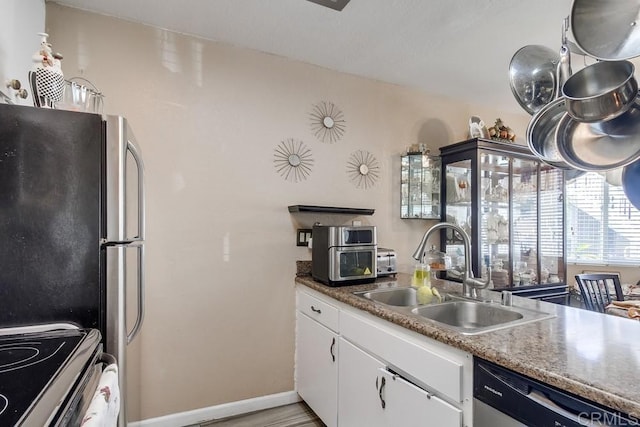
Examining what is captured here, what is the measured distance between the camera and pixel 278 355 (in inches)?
92.9

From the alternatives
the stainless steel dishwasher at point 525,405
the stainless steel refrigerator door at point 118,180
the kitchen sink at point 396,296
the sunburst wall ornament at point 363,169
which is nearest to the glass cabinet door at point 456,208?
the sunburst wall ornament at point 363,169

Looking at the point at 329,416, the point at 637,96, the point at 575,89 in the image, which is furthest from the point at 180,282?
the point at 637,96

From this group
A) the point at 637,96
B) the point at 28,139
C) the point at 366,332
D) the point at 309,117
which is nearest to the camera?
the point at 28,139

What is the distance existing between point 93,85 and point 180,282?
50.0 inches

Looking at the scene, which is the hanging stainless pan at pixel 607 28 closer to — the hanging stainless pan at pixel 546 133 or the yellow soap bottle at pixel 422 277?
the hanging stainless pan at pixel 546 133

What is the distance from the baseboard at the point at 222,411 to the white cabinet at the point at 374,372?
0.15 metres

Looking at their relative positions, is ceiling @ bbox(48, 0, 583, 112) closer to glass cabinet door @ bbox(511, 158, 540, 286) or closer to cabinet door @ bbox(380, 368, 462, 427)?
glass cabinet door @ bbox(511, 158, 540, 286)

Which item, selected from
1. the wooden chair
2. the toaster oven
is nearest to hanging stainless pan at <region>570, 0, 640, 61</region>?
the toaster oven

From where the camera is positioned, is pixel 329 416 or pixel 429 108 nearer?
pixel 329 416

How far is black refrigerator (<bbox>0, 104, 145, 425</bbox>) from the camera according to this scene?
1.06m

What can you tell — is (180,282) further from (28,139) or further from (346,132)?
(346,132)

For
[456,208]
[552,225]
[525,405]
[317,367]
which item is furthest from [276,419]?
[552,225]

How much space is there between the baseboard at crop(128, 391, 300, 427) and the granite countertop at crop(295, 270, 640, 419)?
1.26 meters

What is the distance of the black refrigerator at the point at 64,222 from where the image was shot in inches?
41.6
